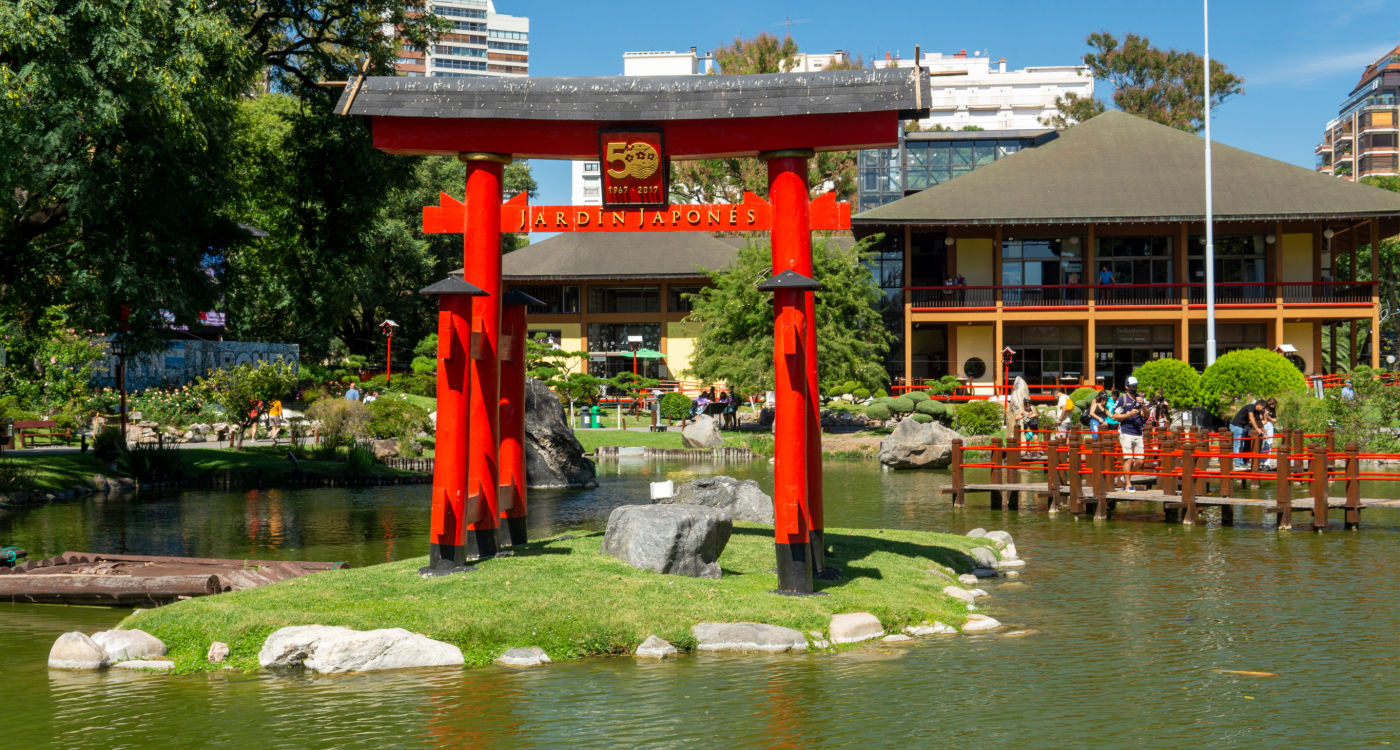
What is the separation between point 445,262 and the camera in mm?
63000

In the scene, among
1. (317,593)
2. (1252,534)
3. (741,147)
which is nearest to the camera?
(317,593)

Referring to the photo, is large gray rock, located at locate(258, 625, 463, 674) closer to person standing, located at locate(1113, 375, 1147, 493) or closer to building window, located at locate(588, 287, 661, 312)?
person standing, located at locate(1113, 375, 1147, 493)

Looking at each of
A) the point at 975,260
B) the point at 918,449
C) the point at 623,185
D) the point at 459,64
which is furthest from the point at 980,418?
the point at 459,64

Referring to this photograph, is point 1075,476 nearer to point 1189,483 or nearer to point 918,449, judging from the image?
point 1189,483

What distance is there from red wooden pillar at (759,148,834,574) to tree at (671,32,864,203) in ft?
157

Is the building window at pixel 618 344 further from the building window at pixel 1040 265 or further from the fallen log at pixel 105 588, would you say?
the fallen log at pixel 105 588

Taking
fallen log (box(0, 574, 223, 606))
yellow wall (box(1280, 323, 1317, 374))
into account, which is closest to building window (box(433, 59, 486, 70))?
yellow wall (box(1280, 323, 1317, 374))

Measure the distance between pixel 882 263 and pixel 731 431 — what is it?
487 inches

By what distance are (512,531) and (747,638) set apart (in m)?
4.54

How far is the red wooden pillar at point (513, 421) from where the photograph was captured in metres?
14.1

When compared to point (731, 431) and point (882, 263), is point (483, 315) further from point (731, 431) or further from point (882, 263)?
Result: point (882, 263)

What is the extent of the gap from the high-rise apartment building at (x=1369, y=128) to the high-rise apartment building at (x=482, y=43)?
109206mm

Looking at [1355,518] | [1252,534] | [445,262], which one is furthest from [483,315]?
[445,262]

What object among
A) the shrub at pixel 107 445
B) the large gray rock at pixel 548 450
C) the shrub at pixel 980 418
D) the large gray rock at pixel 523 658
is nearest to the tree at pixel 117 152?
the shrub at pixel 107 445
